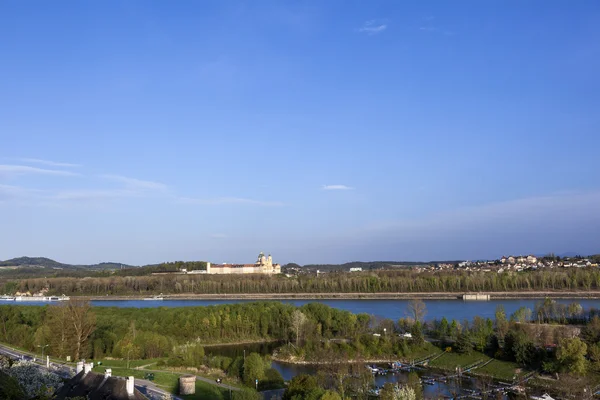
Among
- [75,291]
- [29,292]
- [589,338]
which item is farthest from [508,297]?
[29,292]

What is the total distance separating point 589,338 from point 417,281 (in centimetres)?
4612

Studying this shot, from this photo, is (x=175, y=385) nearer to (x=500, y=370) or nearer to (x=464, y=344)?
(x=500, y=370)

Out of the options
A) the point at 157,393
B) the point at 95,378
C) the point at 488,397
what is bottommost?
the point at 488,397

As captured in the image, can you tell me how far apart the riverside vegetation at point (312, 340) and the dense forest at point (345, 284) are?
A: 99.2ft

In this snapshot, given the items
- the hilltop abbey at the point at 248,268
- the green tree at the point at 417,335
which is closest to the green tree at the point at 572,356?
the green tree at the point at 417,335

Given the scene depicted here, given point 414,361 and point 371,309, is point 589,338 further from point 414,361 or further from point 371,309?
point 371,309

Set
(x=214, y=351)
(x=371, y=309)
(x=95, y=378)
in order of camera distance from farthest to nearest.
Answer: (x=371, y=309) < (x=214, y=351) < (x=95, y=378)

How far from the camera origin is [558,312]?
34.1 meters

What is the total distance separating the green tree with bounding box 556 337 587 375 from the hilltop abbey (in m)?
88.7

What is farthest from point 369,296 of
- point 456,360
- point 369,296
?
point 456,360

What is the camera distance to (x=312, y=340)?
27781 millimetres

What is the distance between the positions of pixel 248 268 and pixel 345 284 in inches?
1566

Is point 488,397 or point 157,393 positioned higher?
point 157,393

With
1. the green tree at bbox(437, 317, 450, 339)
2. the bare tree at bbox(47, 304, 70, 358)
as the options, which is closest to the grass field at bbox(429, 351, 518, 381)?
the green tree at bbox(437, 317, 450, 339)
